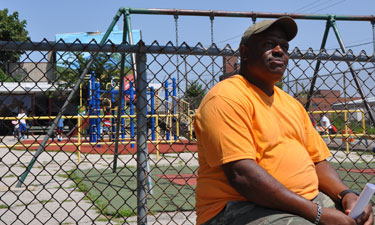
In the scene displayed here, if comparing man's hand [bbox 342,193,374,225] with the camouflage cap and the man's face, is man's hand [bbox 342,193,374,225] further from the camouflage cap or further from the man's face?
the camouflage cap

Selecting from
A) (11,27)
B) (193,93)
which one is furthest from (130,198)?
(11,27)

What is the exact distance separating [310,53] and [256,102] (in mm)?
1548

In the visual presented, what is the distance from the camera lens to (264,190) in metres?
1.89

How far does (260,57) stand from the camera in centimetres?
225

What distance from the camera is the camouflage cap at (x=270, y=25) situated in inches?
86.8

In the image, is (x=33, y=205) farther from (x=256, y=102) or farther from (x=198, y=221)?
(x=256, y=102)

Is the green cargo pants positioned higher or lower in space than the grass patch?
higher

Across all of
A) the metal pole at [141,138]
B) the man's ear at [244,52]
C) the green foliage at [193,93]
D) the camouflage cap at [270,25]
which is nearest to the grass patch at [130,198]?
the metal pole at [141,138]

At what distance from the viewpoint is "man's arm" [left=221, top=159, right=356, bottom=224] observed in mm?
1892

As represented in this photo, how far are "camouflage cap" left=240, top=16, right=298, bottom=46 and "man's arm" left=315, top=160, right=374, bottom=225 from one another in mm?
819

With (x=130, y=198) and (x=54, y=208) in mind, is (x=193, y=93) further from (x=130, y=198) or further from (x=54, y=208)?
(x=54, y=208)

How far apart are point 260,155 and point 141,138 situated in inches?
46.5

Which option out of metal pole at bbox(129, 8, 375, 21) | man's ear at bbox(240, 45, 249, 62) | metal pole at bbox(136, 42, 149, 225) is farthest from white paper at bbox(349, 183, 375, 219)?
metal pole at bbox(129, 8, 375, 21)

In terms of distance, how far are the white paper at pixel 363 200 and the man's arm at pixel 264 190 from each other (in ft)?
0.51
